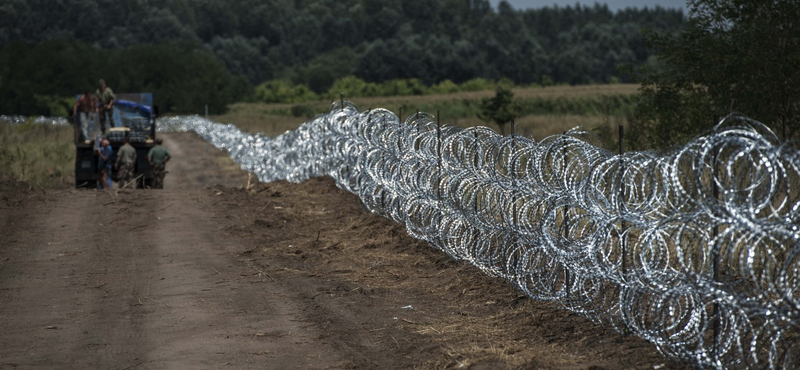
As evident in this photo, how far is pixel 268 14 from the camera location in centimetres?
18100

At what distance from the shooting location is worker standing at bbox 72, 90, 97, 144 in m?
25.3

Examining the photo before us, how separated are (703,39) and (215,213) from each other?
431 inches

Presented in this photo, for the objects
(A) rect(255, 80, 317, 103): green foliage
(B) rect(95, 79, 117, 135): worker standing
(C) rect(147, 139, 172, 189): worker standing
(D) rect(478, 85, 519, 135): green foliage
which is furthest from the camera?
(A) rect(255, 80, 317, 103): green foliage

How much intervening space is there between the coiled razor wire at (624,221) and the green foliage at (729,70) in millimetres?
6119

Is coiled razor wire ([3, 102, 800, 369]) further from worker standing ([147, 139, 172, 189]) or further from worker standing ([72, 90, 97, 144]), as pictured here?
worker standing ([72, 90, 97, 144])

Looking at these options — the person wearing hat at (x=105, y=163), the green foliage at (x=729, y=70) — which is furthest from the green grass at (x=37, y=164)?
the green foliage at (x=729, y=70)

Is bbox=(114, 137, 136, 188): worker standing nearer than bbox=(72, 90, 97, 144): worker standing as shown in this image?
Yes

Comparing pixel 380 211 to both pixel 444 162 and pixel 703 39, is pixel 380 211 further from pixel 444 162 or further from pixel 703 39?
pixel 703 39

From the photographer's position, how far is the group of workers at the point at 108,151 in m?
23.6

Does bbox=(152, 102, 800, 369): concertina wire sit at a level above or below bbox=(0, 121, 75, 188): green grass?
above

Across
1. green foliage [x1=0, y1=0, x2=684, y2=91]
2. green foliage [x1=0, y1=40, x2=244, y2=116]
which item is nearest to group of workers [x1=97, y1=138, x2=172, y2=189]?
green foliage [x1=0, y1=40, x2=244, y2=116]

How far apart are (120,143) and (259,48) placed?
482ft

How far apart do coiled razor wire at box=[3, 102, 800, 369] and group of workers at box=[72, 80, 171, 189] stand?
8.68m

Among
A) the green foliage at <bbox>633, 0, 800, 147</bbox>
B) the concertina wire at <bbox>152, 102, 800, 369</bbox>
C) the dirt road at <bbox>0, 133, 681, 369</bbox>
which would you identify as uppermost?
the green foliage at <bbox>633, 0, 800, 147</bbox>
